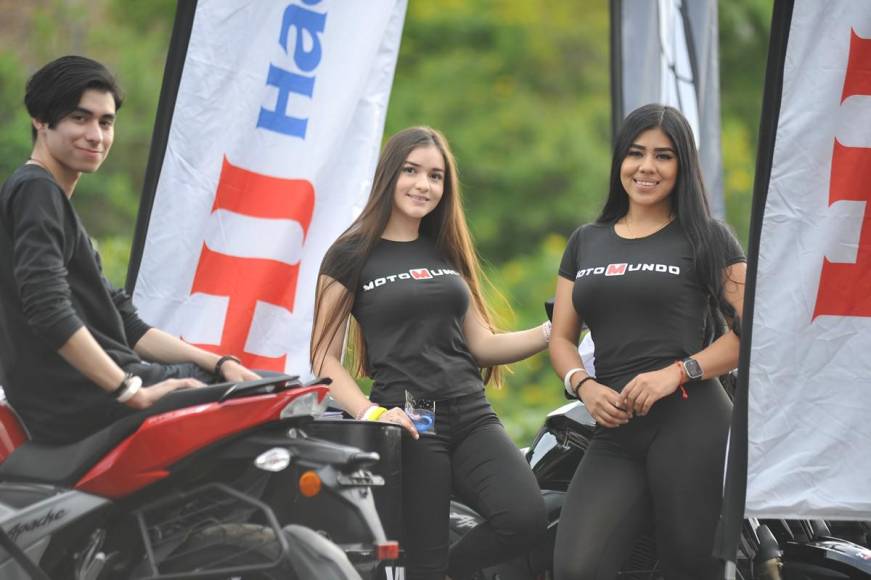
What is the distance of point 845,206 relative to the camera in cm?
411

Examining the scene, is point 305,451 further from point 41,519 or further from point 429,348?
point 429,348

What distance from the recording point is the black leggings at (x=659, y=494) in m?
4.22

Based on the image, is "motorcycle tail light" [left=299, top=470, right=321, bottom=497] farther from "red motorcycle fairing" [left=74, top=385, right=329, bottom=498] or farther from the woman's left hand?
the woman's left hand

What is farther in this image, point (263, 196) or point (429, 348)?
point (263, 196)

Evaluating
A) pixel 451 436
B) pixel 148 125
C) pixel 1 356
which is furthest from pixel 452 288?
pixel 148 125

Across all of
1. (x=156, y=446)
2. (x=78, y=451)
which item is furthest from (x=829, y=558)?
(x=78, y=451)

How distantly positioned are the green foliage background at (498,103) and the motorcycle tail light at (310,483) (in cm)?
937

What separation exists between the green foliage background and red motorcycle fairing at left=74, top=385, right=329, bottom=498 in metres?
9.47

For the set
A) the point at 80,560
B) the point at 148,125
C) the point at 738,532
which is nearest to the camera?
the point at 80,560

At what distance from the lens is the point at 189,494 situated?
3.56m

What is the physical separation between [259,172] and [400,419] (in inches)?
61.9

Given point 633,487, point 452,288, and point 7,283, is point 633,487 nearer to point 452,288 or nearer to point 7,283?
point 452,288

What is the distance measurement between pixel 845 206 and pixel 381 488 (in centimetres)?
164

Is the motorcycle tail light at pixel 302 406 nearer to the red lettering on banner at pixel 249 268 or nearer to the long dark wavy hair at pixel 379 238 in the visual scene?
the long dark wavy hair at pixel 379 238
